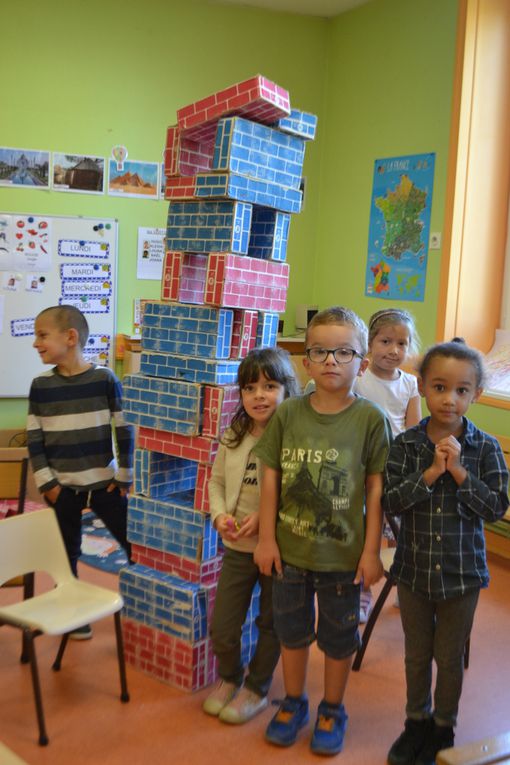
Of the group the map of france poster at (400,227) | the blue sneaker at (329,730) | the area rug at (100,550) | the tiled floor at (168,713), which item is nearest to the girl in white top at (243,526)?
the tiled floor at (168,713)

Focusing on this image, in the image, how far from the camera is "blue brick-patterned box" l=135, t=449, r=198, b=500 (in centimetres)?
255

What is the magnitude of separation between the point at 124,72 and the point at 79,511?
2.90 metres

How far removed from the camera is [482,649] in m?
2.88

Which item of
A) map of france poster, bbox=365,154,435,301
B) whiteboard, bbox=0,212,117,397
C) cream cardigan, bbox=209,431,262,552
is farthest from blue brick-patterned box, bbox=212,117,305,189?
whiteboard, bbox=0,212,117,397

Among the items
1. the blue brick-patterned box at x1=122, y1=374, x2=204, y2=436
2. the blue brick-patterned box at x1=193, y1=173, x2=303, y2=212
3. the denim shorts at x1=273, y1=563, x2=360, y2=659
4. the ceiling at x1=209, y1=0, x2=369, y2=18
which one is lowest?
the denim shorts at x1=273, y1=563, x2=360, y2=659

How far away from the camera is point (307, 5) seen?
4812 mm

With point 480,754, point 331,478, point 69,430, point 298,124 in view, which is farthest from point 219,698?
point 298,124

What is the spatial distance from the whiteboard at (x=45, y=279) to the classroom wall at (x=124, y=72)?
8 centimetres

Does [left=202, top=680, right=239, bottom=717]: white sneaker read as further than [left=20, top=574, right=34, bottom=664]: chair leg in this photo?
No

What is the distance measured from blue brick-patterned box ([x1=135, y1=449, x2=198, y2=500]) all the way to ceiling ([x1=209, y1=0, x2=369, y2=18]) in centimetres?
335

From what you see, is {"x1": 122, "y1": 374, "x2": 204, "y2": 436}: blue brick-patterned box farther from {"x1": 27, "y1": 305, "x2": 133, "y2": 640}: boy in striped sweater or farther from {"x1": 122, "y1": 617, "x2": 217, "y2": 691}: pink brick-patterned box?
{"x1": 122, "y1": 617, "x2": 217, "y2": 691}: pink brick-patterned box

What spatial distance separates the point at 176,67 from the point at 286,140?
2606mm

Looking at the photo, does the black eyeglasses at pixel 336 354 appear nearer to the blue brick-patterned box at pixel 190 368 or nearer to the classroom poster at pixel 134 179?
the blue brick-patterned box at pixel 190 368

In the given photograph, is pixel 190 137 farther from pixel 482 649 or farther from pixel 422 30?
pixel 422 30
